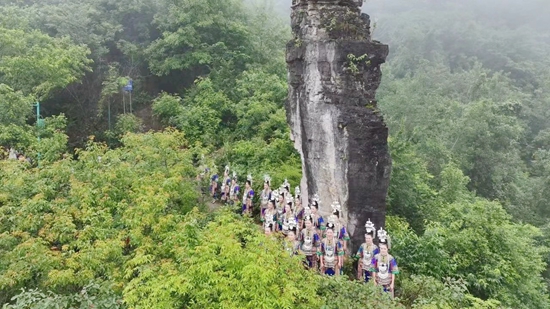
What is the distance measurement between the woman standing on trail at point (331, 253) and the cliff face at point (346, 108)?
4.25 feet

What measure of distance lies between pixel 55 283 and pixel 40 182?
4.18m

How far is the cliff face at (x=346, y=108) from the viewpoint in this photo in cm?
1039

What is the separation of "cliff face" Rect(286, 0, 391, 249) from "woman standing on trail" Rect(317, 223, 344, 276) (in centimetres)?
130

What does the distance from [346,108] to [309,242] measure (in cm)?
361

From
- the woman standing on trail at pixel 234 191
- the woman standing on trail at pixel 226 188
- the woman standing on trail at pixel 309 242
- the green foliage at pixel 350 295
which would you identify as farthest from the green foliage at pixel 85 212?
the green foliage at pixel 350 295

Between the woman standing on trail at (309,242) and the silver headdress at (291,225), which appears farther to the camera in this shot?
the woman standing on trail at (309,242)

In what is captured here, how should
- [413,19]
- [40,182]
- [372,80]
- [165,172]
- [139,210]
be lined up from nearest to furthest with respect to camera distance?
[139,210] < [40,182] < [372,80] < [165,172] < [413,19]

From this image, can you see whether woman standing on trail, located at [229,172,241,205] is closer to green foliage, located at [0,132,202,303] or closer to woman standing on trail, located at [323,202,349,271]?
green foliage, located at [0,132,202,303]

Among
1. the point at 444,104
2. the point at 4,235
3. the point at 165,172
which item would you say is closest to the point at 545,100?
the point at 444,104

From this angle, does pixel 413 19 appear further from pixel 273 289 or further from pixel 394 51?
pixel 273 289

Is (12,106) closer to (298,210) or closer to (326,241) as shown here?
(298,210)

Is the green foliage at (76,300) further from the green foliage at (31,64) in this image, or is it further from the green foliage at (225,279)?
the green foliage at (31,64)

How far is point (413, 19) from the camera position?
59500 mm

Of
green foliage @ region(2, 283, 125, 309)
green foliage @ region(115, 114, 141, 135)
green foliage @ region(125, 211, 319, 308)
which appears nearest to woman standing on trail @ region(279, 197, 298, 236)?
green foliage @ region(125, 211, 319, 308)
